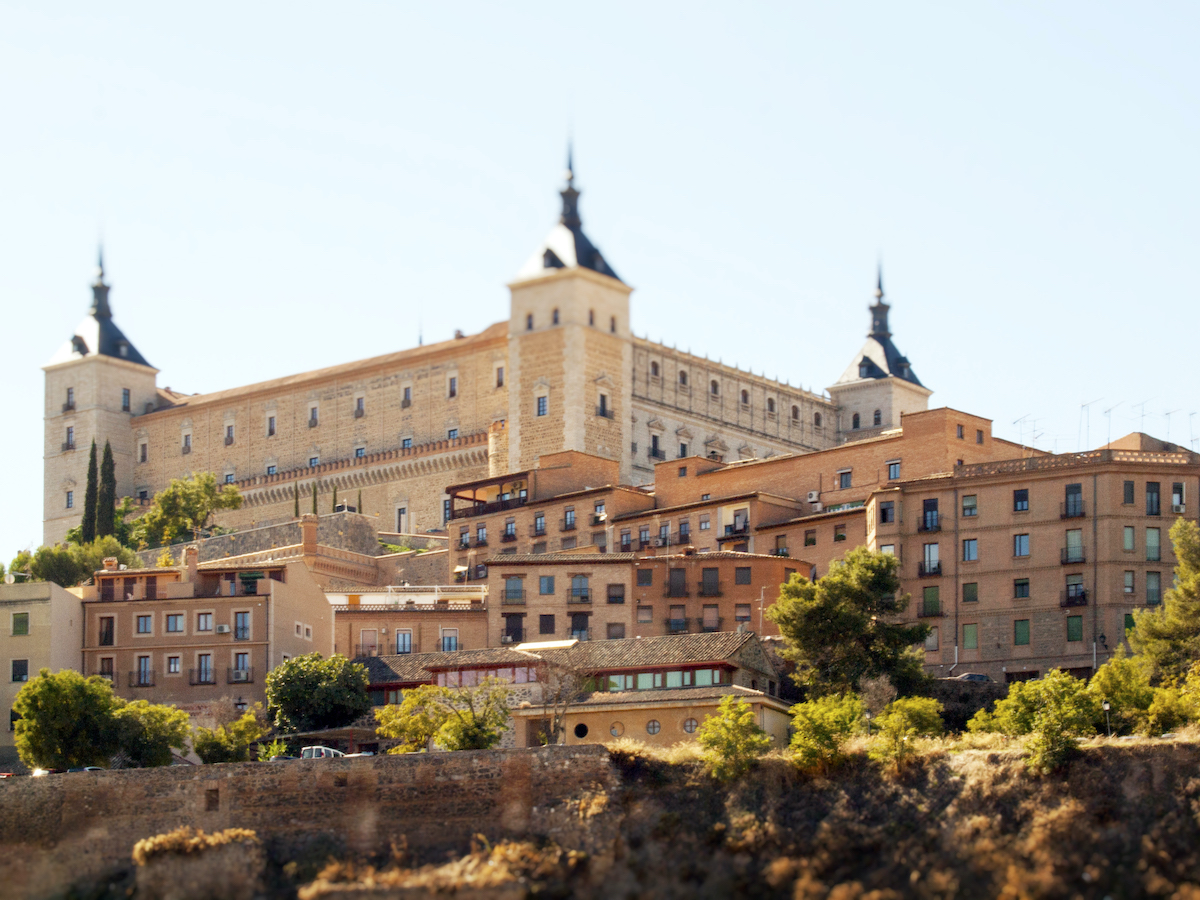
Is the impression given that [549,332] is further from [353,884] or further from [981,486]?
[353,884]

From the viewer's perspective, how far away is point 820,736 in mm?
53406

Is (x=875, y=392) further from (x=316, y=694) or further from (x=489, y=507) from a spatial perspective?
(x=316, y=694)

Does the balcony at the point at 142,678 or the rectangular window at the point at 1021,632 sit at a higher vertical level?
the rectangular window at the point at 1021,632

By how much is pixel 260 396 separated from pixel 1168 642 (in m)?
81.1

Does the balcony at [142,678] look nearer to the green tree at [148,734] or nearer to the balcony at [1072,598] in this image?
the green tree at [148,734]

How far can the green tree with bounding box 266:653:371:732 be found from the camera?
64062 mm

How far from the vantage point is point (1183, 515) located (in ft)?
225

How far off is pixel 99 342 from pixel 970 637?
86323mm

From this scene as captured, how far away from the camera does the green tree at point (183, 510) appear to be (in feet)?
380

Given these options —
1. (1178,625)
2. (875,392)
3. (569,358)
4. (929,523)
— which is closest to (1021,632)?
(929,523)

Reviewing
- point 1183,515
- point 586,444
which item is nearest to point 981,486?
point 1183,515

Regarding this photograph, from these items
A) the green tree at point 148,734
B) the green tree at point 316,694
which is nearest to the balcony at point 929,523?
the green tree at point 316,694

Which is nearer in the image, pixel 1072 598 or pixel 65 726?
pixel 65 726

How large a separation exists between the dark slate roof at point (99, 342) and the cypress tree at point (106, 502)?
1114 inches
